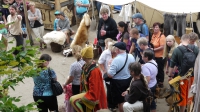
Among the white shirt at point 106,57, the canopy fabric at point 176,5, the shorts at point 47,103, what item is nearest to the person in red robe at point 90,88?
the shorts at point 47,103

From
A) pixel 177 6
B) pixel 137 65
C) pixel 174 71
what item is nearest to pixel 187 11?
pixel 177 6

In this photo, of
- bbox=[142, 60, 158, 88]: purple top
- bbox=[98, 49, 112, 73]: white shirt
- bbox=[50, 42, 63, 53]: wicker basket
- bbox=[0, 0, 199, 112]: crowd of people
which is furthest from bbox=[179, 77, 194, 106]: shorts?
bbox=[50, 42, 63, 53]: wicker basket

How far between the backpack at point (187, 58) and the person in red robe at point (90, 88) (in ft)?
5.15

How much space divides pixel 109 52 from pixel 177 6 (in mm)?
2431

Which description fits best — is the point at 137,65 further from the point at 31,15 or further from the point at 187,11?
the point at 31,15

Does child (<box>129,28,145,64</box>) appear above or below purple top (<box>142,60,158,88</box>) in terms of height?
above

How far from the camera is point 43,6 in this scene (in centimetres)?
1248

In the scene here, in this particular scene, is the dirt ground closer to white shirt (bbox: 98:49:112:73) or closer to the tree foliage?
white shirt (bbox: 98:49:112:73)

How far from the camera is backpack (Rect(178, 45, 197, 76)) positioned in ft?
19.9

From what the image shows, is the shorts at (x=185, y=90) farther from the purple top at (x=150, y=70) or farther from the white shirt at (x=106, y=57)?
the white shirt at (x=106, y=57)

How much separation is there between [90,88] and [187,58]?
186 cm

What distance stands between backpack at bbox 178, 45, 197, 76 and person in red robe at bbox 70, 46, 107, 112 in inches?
61.8

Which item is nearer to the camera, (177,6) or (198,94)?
(198,94)

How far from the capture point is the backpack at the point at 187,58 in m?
6.07
